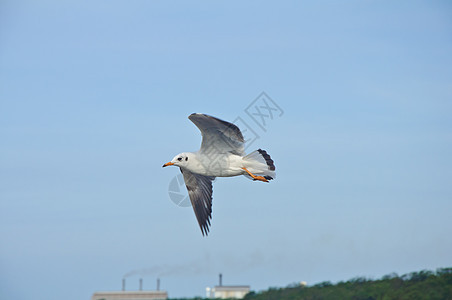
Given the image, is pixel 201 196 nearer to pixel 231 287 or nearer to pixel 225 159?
pixel 225 159

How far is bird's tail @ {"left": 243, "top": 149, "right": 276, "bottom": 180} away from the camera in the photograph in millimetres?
18609

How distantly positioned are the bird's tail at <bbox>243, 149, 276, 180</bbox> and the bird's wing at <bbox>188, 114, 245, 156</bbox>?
0.24 m

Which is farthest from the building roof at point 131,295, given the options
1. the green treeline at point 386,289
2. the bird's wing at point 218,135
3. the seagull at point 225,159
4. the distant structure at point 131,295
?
the bird's wing at point 218,135

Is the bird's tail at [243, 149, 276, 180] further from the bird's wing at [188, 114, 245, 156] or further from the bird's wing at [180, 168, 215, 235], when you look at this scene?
the bird's wing at [180, 168, 215, 235]

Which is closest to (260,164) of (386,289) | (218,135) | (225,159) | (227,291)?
(225,159)

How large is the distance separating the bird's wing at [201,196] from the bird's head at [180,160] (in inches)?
70.3

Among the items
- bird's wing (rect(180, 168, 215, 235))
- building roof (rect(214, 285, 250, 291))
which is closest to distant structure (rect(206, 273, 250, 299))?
building roof (rect(214, 285, 250, 291))

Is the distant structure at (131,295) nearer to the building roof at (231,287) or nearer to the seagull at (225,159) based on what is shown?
the building roof at (231,287)

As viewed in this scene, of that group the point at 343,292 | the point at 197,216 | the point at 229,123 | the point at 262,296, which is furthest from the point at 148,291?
the point at 229,123

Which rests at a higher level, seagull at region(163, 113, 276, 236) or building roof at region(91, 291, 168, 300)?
building roof at region(91, 291, 168, 300)

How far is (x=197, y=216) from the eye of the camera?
20750 millimetres

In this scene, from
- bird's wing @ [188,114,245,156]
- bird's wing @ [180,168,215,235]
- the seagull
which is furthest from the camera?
bird's wing @ [180,168,215,235]

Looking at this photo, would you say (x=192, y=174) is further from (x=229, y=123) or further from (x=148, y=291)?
(x=148, y=291)

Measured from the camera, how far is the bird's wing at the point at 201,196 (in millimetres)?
20594
